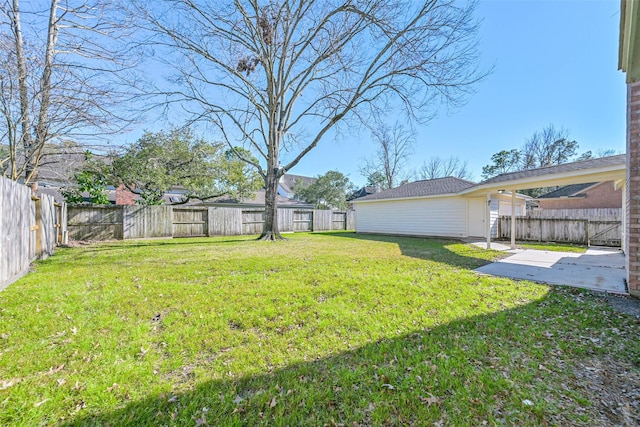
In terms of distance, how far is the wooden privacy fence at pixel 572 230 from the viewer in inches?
450

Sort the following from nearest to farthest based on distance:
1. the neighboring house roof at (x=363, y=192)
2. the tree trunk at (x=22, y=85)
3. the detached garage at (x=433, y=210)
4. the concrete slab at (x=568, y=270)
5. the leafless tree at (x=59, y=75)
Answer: the concrete slab at (x=568, y=270)
the tree trunk at (x=22, y=85)
the leafless tree at (x=59, y=75)
the detached garage at (x=433, y=210)
the neighboring house roof at (x=363, y=192)

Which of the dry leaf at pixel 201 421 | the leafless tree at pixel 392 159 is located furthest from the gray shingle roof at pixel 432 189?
the dry leaf at pixel 201 421

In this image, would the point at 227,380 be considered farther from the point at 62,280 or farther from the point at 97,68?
the point at 97,68

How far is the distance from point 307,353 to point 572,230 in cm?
1457

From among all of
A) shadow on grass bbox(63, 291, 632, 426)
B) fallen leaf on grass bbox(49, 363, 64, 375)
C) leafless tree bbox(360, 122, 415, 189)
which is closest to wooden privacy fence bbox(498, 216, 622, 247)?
shadow on grass bbox(63, 291, 632, 426)

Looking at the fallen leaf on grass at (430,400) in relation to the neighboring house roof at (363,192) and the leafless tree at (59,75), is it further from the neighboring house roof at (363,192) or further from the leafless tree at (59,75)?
the neighboring house roof at (363,192)

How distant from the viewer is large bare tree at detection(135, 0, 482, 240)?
30.4ft

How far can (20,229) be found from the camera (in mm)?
5227

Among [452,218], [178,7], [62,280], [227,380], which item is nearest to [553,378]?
[227,380]

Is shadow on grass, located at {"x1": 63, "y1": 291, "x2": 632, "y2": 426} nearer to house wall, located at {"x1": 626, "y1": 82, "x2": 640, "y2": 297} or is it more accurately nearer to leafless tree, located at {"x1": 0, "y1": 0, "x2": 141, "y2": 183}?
house wall, located at {"x1": 626, "y1": 82, "x2": 640, "y2": 297}

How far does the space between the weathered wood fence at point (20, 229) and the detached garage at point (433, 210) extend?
1404cm

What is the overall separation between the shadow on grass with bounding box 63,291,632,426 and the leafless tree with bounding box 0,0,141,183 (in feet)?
28.4

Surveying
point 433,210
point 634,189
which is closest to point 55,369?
point 634,189

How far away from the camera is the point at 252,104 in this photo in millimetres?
13266
